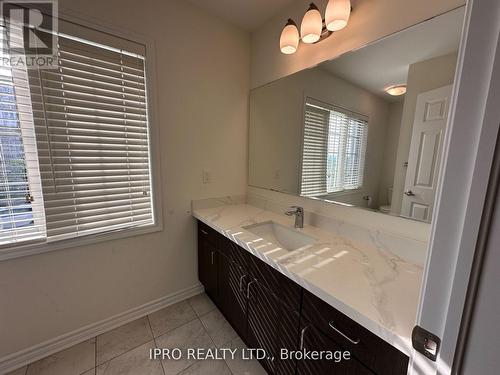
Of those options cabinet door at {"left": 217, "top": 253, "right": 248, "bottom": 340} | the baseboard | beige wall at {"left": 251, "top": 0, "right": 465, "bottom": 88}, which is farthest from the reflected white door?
the baseboard

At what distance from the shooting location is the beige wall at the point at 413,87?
95cm

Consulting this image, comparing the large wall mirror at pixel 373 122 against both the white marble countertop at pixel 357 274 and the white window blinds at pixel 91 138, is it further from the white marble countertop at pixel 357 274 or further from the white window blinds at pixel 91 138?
the white window blinds at pixel 91 138

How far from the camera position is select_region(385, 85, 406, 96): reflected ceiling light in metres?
1.10

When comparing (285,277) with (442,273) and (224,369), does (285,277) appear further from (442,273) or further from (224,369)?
(224,369)

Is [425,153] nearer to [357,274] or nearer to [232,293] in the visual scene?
[357,274]

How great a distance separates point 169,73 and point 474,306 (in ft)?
6.43

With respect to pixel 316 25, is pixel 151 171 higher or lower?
lower

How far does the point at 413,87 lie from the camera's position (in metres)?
1.06

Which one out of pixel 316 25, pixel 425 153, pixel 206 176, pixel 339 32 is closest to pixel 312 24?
pixel 316 25

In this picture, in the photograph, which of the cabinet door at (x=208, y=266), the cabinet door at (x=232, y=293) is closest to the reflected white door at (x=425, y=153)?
the cabinet door at (x=232, y=293)

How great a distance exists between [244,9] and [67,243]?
2146 millimetres

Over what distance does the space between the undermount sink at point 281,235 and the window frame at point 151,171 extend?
78 centimetres

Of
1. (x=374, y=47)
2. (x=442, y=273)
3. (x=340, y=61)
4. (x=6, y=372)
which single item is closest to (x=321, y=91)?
(x=340, y=61)

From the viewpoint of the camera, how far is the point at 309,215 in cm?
159
